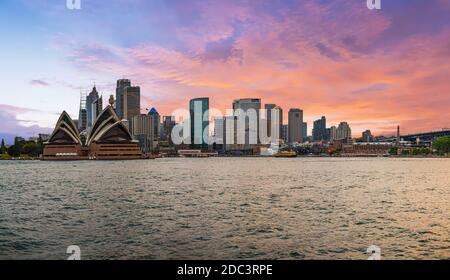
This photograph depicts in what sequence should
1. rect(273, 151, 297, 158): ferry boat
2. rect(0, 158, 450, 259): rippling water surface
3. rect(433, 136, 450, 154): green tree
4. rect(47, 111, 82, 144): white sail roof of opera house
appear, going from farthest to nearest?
rect(273, 151, 297, 158): ferry boat
rect(433, 136, 450, 154): green tree
rect(47, 111, 82, 144): white sail roof of opera house
rect(0, 158, 450, 259): rippling water surface

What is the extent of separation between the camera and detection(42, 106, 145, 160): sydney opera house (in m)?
121

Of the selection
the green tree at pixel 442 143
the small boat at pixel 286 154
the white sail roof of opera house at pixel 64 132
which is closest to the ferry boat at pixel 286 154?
the small boat at pixel 286 154

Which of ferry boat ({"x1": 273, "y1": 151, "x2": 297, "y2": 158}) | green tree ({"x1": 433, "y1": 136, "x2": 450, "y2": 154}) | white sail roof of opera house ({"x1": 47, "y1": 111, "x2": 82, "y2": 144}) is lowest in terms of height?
ferry boat ({"x1": 273, "y1": 151, "x2": 297, "y2": 158})

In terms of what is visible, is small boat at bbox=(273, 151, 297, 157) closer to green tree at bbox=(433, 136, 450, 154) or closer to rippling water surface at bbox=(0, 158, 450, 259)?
green tree at bbox=(433, 136, 450, 154)

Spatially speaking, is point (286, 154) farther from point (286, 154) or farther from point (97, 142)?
point (97, 142)

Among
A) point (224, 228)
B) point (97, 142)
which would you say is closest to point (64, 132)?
point (97, 142)

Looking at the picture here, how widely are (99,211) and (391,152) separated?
566 feet

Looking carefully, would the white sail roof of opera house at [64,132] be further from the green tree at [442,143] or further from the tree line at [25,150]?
the green tree at [442,143]

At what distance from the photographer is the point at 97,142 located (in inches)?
4729

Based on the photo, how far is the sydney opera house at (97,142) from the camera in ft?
397

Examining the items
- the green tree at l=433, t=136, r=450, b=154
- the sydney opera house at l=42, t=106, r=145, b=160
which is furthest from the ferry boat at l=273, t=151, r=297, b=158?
the sydney opera house at l=42, t=106, r=145, b=160

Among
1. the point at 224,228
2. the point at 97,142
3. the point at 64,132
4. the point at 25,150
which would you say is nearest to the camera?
the point at 224,228
